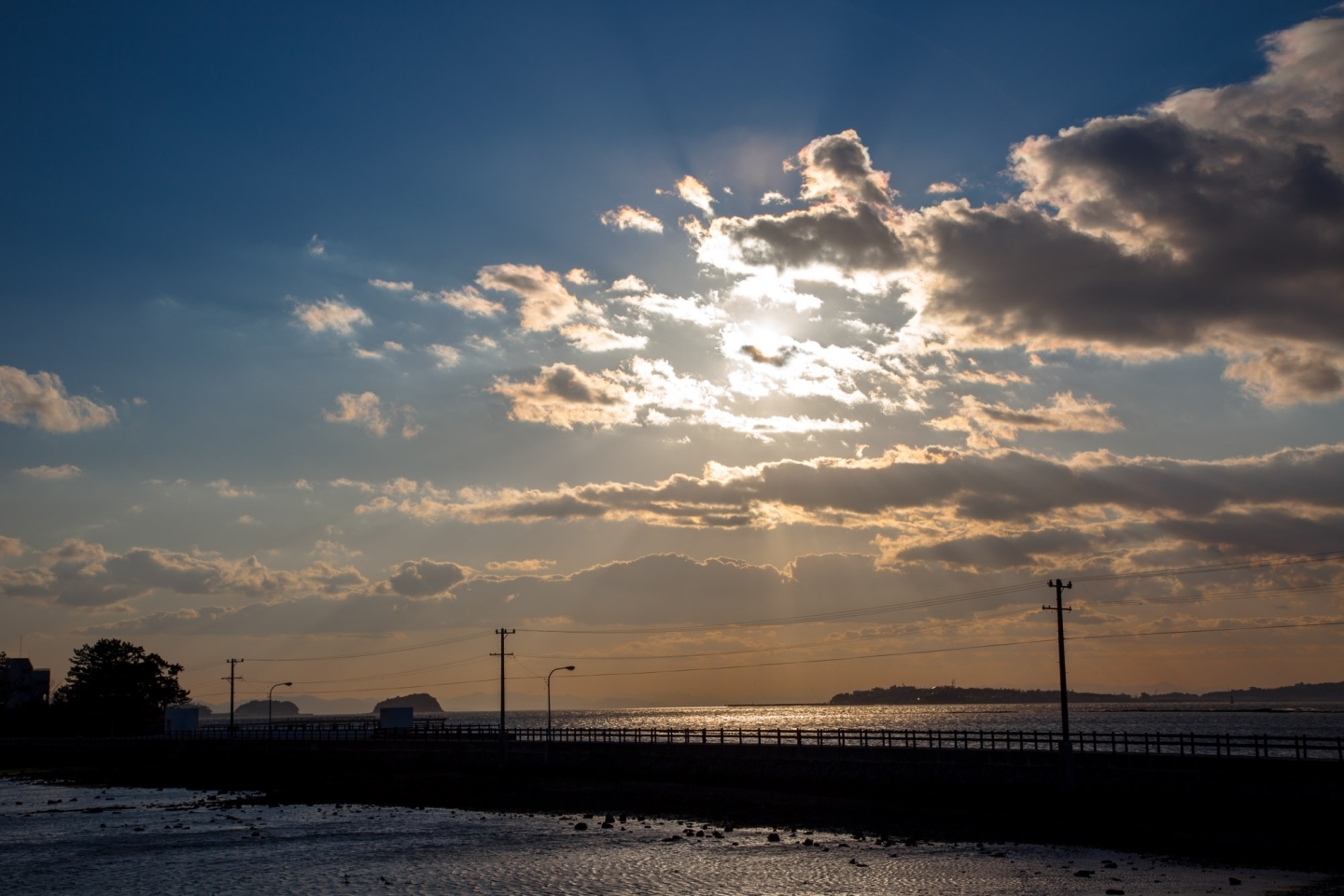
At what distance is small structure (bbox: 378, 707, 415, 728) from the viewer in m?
113

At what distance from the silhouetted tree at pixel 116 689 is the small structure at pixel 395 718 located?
40.3 metres

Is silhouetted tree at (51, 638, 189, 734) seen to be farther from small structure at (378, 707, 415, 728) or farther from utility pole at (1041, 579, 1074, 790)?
utility pole at (1041, 579, 1074, 790)

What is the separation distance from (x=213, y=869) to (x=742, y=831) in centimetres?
2018

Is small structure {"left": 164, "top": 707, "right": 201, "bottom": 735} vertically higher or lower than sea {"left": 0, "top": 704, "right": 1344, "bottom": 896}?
lower

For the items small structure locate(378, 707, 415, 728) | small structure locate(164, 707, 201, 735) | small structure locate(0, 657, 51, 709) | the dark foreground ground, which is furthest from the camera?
small structure locate(0, 657, 51, 709)

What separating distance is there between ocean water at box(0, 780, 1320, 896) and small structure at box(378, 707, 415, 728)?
2354 inches

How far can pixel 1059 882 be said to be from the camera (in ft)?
103

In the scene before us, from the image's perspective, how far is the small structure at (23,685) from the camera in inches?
5719

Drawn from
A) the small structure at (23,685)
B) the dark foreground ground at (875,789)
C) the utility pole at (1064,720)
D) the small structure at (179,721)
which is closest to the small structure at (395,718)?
the dark foreground ground at (875,789)

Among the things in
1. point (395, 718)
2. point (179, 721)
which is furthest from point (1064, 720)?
point (179, 721)

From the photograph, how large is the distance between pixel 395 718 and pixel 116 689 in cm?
4470

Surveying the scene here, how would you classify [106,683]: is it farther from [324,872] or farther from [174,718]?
[324,872]

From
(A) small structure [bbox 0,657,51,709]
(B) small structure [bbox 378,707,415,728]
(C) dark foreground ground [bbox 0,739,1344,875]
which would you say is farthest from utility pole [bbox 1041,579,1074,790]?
(A) small structure [bbox 0,657,51,709]

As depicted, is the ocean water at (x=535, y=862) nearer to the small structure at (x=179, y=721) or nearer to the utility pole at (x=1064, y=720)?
the utility pole at (x=1064, y=720)
